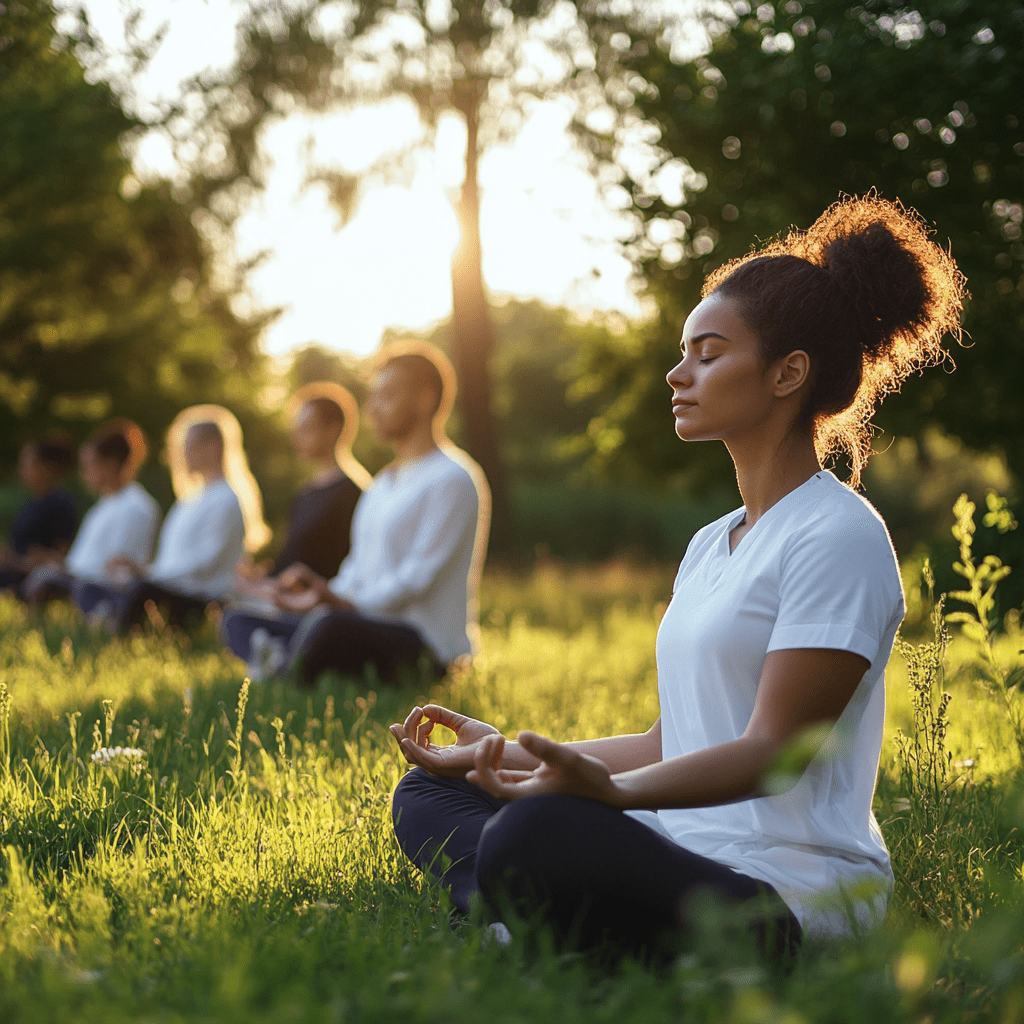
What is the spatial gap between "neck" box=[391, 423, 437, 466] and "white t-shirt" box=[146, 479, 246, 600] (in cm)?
275

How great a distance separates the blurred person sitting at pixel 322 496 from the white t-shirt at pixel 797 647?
510cm

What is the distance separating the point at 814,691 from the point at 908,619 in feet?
26.1

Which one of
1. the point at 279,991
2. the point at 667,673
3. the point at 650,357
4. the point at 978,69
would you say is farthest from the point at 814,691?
the point at 650,357

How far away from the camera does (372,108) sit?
Result: 43.2 feet

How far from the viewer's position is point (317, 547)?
23.9ft

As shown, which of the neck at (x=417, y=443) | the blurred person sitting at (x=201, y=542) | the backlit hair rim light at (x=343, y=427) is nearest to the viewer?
the neck at (x=417, y=443)

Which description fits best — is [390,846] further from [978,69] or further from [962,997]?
[978,69]

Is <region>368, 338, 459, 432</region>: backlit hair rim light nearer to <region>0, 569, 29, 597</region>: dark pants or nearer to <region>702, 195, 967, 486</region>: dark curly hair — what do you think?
<region>702, 195, 967, 486</region>: dark curly hair

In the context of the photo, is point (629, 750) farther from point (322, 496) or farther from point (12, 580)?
point (12, 580)

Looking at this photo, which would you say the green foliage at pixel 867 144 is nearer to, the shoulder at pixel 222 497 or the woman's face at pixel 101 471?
the shoulder at pixel 222 497

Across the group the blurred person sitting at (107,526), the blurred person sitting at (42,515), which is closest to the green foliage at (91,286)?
the blurred person sitting at (42,515)

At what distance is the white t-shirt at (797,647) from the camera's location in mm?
2117

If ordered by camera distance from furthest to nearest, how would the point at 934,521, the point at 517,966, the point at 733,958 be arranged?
the point at 934,521 → the point at 517,966 → the point at 733,958

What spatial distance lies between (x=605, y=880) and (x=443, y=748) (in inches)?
28.8
